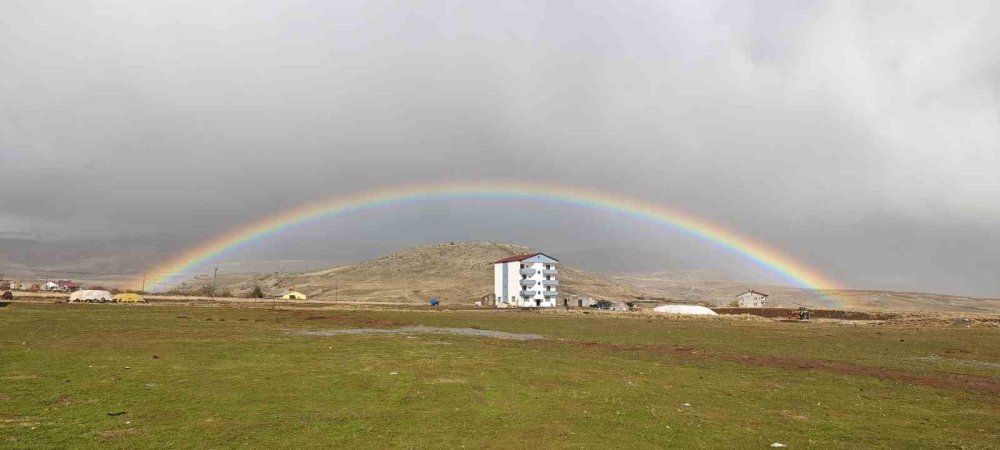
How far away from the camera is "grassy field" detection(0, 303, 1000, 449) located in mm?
16078

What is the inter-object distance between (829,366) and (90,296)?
120 m

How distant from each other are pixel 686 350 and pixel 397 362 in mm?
22374

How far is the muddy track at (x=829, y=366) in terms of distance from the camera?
28.3 m

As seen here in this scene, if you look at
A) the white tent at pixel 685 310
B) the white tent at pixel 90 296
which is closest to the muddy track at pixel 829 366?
the white tent at pixel 685 310

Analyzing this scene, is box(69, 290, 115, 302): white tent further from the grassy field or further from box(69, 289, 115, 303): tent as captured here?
the grassy field

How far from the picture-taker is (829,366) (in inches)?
1347

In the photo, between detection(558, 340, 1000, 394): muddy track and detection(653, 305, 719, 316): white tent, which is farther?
detection(653, 305, 719, 316): white tent

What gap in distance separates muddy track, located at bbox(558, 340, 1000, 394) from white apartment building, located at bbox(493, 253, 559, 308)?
124527 mm

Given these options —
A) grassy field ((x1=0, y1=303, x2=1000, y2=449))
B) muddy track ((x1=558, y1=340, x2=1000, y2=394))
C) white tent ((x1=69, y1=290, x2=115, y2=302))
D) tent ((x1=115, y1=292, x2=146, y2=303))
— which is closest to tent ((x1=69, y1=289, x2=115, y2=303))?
white tent ((x1=69, y1=290, x2=115, y2=302))

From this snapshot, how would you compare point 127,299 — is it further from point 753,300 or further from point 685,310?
point 753,300

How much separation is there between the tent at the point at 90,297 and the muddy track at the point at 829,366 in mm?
100985

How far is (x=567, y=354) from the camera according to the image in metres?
38.2

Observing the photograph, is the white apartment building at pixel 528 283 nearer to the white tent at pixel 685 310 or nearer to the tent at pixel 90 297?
the white tent at pixel 685 310

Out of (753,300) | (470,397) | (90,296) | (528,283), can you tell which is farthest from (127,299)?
(753,300)
